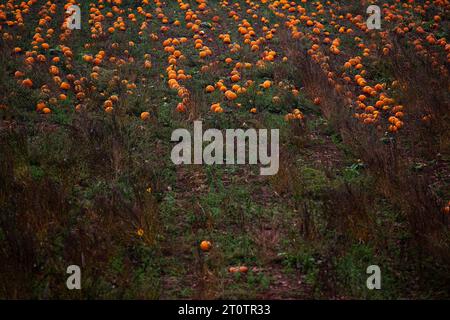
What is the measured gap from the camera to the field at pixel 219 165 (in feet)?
15.9

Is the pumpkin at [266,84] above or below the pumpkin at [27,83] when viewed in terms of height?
above

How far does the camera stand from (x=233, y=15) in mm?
12867

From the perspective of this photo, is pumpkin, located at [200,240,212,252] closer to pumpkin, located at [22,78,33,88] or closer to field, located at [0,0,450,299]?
field, located at [0,0,450,299]

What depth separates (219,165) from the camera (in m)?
6.96

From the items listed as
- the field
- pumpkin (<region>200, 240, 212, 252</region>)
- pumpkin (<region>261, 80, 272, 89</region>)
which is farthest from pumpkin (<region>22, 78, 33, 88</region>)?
pumpkin (<region>200, 240, 212, 252</region>)

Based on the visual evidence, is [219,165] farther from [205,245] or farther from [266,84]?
[266,84]

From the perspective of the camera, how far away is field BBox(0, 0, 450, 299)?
4.84m

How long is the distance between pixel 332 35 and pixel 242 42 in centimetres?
236

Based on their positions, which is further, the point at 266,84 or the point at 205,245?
the point at 266,84

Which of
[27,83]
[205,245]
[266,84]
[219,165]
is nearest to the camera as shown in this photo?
[205,245]

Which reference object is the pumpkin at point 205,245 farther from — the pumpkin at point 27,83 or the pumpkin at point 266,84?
the pumpkin at point 27,83

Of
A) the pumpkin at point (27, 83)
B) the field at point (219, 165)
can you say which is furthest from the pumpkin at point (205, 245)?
the pumpkin at point (27, 83)

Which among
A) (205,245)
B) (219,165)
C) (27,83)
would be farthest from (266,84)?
(205,245)
